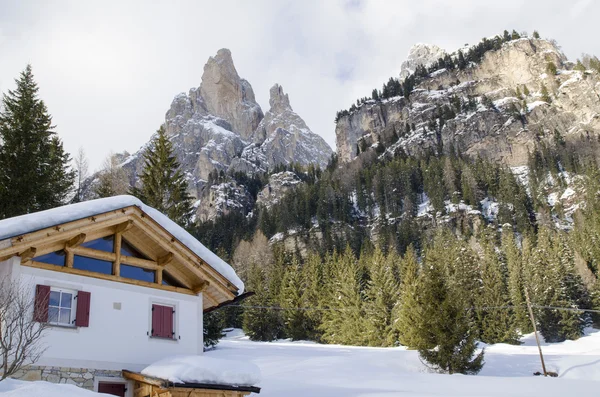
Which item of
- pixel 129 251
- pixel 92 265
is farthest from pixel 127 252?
pixel 92 265

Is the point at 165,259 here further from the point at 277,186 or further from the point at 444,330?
the point at 277,186

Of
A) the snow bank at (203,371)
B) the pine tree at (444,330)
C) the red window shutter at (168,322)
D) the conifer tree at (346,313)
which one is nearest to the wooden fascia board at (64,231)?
the red window shutter at (168,322)

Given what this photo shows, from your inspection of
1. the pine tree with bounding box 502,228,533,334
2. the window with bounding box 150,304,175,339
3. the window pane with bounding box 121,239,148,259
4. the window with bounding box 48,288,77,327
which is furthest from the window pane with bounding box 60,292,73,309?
the pine tree with bounding box 502,228,533,334

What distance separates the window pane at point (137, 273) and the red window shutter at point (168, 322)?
94cm

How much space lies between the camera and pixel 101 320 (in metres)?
11.9

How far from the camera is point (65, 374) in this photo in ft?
36.1

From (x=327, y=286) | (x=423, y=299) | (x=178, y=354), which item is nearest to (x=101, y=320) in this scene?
(x=178, y=354)

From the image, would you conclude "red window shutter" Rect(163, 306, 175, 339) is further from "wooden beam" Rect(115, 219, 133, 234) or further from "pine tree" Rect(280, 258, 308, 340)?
"pine tree" Rect(280, 258, 308, 340)

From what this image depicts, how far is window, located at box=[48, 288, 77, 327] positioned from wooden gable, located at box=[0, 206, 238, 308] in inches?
21.2

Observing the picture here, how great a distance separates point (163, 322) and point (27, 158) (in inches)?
642

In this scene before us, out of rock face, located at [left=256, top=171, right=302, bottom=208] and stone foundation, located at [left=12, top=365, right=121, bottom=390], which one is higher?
rock face, located at [left=256, top=171, right=302, bottom=208]

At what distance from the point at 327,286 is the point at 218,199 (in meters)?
81.1

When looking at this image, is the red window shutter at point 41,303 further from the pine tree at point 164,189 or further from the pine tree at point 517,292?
the pine tree at point 517,292

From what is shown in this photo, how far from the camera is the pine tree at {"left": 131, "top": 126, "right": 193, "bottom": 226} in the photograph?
92.9 feet
